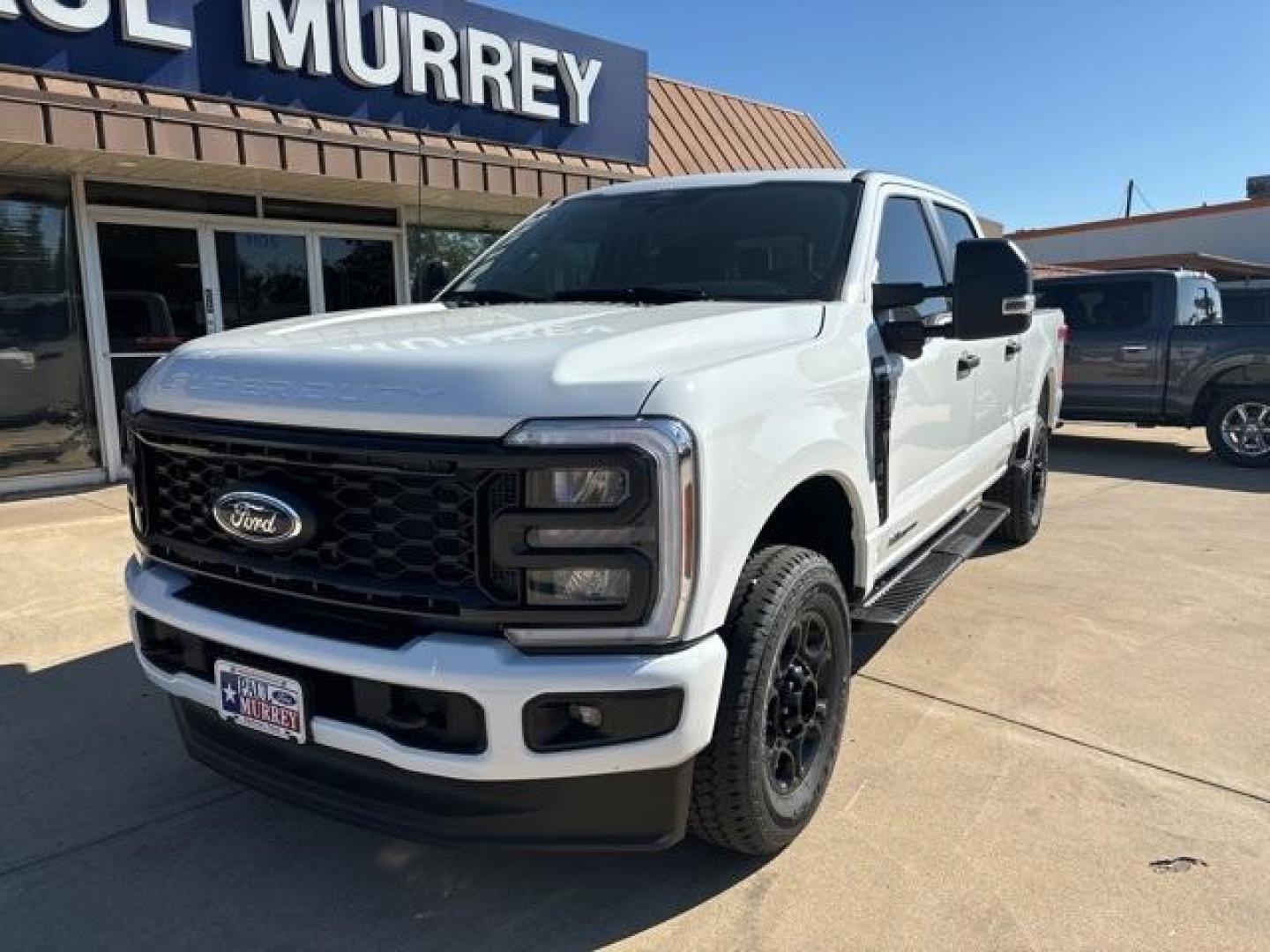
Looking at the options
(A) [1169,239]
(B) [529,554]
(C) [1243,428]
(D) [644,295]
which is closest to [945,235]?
(D) [644,295]

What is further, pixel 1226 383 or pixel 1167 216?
pixel 1167 216

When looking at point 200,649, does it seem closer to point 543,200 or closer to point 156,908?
point 156,908

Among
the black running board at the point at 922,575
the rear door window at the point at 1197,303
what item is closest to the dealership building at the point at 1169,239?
the rear door window at the point at 1197,303

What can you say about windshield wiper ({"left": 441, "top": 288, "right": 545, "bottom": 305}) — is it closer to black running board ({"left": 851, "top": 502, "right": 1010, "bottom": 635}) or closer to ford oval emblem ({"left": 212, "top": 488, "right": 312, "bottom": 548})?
ford oval emblem ({"left": 212, "top": 488, "right": 312, "bottom": 548})

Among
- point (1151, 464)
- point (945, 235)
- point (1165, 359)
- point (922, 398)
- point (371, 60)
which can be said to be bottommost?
point (1151, 464)

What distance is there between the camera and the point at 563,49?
365 inches

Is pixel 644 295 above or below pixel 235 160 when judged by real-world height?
below

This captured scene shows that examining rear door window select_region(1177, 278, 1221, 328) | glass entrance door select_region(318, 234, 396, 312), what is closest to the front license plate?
glass entrance door select_region(318, 234, 396, 312)

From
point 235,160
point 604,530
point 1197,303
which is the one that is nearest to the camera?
point 604,530

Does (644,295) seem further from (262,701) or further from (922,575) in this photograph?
(262,701)

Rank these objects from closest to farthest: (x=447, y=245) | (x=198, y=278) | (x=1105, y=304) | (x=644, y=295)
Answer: (x=644, y=295) → (x=198, y=278) → (x=447, y=245) → (x=1105, y=304)

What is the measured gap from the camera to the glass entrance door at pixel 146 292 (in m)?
8.17

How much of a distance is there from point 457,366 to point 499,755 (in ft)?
2.78

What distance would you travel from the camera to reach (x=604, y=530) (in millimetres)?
2002
